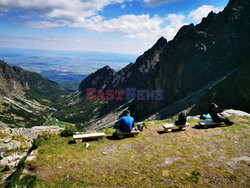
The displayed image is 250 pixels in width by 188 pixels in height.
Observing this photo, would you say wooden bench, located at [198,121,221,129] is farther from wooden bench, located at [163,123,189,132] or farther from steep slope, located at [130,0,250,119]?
steep slope, located at [130,0,250,119]

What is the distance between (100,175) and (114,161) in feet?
5.91

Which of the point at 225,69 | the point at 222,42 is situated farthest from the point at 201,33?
the point at 225,69

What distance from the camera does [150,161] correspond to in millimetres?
11352

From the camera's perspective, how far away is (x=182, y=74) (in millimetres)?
86375

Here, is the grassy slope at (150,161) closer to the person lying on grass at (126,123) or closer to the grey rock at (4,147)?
the person lying on grass at (126,123)

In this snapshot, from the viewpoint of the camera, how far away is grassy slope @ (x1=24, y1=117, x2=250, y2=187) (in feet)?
30.4

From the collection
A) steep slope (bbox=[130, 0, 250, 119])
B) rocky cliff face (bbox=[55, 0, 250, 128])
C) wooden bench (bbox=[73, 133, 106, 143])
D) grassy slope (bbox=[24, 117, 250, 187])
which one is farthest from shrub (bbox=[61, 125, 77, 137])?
steep slope (bbox=[130, 0, 250, 119])

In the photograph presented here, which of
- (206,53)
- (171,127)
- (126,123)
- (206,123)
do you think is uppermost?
(206,53)

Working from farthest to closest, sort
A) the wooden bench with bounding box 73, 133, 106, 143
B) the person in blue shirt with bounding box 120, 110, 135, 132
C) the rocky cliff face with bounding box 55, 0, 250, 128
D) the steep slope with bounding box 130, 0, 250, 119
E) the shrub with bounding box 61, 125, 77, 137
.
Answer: the steep slope with bounding box 130, 0, 250, 119 < the rocky cliff face with bounding box 55, 0, 250, 128 < the shrub with bounding box 61, 125, 77, 137 < the person in blue shirt with bounding box 120, 110, 135, 132 < the wooden bench with bounding box 73, 133, 106, 143

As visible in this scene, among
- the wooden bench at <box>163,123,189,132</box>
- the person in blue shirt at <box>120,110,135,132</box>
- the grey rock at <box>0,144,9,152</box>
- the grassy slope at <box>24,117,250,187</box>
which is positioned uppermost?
the person in blue shirt at <box>120,110,135,132</box>

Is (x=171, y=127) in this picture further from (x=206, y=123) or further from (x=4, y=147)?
(x=4, y=147)

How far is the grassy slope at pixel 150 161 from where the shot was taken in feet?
30.4

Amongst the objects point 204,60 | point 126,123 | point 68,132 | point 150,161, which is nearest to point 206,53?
point 204,60

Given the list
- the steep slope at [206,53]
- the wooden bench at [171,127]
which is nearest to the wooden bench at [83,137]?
the wooden bench at [171,127]
